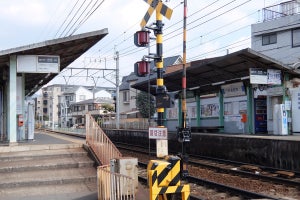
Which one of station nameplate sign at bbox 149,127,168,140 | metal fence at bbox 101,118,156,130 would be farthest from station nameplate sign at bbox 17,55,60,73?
metal fence at bbox 101,118,156,130

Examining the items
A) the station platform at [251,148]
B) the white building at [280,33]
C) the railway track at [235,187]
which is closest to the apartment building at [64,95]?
the white building at [280,33]

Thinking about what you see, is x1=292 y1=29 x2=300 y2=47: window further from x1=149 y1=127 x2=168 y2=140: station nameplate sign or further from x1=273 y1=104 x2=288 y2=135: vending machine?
x1=149 y1=127 x2=168 y2=140: station nameplate sign

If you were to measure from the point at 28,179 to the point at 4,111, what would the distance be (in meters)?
11.8

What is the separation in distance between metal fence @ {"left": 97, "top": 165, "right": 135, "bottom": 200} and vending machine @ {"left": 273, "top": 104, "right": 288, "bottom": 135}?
12448 mm

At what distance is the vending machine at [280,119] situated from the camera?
18.5 meters

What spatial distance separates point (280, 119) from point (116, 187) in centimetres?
1287

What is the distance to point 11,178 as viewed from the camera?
1005 cm

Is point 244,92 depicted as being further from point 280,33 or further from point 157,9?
point 280,33

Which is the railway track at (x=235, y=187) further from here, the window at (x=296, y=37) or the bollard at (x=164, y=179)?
the window at (x=296, y=37)

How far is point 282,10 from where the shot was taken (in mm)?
38000

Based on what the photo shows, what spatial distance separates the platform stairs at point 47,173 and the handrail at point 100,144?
1.37 feet

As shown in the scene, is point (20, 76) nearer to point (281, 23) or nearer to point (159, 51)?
point (159, 51)

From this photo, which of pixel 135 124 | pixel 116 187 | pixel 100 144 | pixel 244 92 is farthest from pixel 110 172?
pixel 135 124

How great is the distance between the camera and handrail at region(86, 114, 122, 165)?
33.4ft
